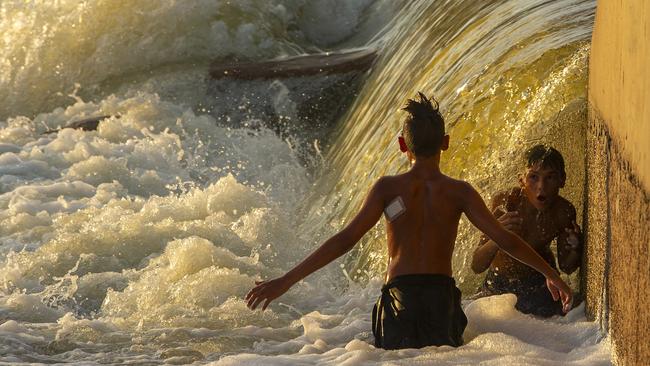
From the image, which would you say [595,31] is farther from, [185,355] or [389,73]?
[389,73]

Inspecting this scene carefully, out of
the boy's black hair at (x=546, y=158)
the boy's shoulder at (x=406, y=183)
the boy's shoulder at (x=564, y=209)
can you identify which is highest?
the boy's black hair at (x=546, y=158)

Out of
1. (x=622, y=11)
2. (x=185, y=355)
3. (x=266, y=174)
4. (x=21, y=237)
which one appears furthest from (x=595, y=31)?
(x=266, y=174)

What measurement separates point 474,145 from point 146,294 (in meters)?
1.98

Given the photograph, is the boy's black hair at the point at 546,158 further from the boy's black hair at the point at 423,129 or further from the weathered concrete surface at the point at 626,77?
the boy's black hair at the point at 423,129

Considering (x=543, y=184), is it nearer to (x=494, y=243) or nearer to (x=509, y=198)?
(x=509, y=198)

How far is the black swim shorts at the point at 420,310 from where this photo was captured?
486cm

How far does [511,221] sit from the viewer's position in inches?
214

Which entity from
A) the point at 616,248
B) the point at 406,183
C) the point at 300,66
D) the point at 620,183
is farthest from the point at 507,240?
the point at 300,66

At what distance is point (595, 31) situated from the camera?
5.67m

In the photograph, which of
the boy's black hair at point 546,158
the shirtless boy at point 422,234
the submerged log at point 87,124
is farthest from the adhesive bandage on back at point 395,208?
the submerged log at point 87,124

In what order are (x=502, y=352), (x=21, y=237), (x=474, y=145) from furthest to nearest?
(x=21, y=237), (x=474, y=145), (x=502, y=352)

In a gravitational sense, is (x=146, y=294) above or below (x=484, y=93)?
below

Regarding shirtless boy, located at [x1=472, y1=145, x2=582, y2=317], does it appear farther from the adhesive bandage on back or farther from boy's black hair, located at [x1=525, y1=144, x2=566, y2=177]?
the adhesive bandage on back

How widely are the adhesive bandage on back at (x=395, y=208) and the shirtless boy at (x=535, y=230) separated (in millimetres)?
708
